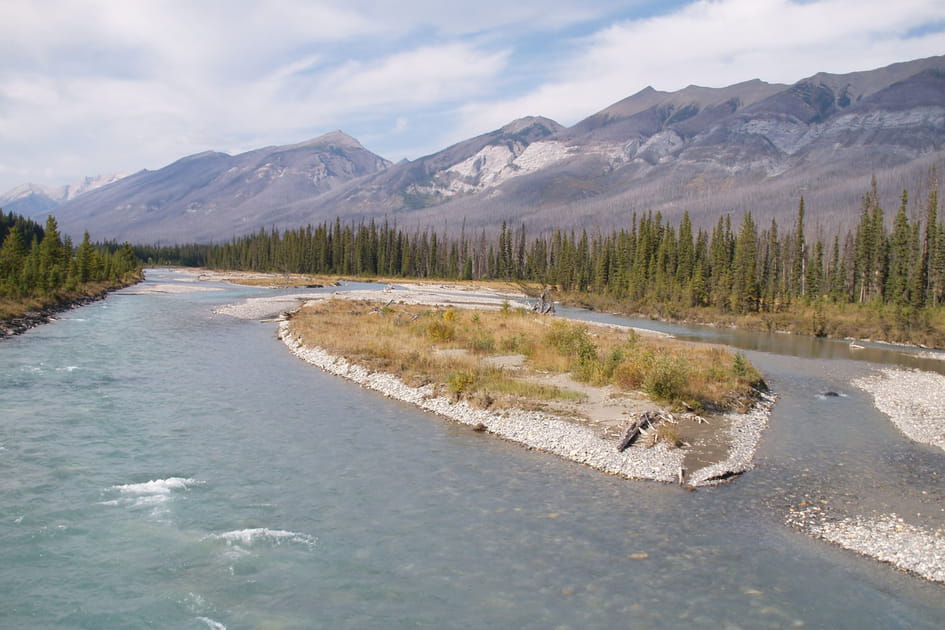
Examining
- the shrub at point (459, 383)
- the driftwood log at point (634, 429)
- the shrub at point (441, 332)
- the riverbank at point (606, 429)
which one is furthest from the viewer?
the shrub at point (441, 332)

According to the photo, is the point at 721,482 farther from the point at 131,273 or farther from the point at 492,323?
the point at 131,273

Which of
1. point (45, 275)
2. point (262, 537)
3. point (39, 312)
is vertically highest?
point (45, 275)

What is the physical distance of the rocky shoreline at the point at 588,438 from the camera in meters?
16.5

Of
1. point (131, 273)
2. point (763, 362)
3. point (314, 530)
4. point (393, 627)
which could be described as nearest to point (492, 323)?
point (763, 362)

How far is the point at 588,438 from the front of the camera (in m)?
18.5

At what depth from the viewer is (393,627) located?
9.49 m

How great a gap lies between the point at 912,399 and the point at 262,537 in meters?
28.3

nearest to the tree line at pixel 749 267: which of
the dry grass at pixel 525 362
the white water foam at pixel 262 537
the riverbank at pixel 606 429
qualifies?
the dry grass at pixel 525 362

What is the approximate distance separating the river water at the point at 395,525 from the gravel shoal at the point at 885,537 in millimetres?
398

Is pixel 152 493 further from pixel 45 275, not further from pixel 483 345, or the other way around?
pixel 45 275

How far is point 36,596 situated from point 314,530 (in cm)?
470

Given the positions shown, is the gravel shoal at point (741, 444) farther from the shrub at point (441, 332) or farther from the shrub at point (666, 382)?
the shrub at point (441, 332)

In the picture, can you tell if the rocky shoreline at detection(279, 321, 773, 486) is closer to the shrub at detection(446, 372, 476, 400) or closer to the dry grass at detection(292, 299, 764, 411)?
the shrub at detection(446, 372, 476, 400)

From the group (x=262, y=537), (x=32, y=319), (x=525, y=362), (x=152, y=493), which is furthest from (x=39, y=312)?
(x=262, y=537)
